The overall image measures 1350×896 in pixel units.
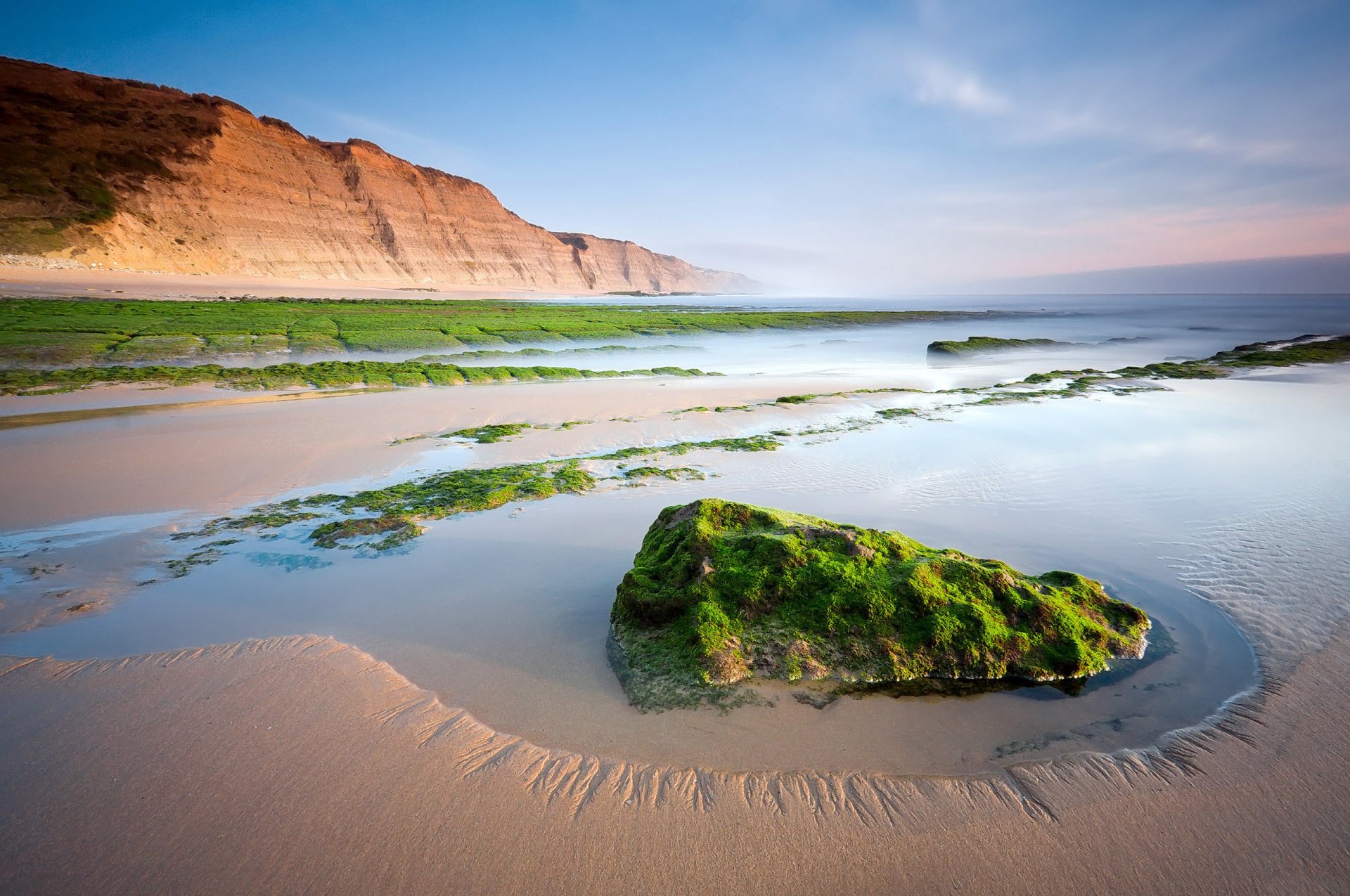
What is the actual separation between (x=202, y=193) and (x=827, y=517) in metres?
82.8

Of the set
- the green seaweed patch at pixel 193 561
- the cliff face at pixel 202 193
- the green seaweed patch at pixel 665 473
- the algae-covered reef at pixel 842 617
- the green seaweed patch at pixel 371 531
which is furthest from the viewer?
the cliff face at pixel 202 193

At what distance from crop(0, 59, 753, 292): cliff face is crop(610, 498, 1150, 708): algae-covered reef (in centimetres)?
6938

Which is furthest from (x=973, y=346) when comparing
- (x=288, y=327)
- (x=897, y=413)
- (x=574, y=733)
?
(x=288, y=327)

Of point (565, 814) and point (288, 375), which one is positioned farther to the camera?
point (288, 375)

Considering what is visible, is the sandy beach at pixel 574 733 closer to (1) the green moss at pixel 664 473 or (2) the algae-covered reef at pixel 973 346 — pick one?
(1) the green moss at pixel 664 473

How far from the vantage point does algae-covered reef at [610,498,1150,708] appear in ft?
11.6

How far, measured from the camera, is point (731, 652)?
3.58 metres

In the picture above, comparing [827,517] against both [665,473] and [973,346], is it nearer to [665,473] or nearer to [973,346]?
[665,473]

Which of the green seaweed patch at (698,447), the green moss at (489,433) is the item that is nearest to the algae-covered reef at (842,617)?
the green seaweed patch at (698,447)

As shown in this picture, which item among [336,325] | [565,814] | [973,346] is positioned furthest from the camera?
[336,325]

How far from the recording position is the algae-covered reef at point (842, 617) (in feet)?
11.6

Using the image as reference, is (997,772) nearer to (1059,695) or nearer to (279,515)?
(1059,695)

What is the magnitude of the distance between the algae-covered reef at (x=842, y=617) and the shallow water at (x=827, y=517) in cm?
19

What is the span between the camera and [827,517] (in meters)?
6.44
